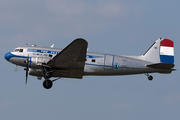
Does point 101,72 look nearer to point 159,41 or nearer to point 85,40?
point 85,40

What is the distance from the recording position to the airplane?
22391 millimetres

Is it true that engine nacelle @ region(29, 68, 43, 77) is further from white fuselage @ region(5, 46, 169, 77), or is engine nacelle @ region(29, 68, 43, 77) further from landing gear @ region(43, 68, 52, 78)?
landing gear @ region(43, 68, 52, 78)

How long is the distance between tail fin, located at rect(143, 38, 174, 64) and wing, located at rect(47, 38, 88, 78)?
6.63 metres

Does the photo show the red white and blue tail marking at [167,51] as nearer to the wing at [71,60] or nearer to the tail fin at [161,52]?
the tail fin at [161,52]

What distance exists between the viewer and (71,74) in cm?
2370

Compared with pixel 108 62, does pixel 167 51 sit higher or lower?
higher

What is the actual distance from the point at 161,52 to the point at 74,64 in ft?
28.2

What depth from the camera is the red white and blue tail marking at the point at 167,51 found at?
84.7ft

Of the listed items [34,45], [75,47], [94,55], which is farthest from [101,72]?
[34,45]

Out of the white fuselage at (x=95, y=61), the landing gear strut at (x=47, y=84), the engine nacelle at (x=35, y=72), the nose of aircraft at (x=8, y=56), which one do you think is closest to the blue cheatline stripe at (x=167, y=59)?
the white fuselage at (x=95, y=61)

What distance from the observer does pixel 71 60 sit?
22.0m

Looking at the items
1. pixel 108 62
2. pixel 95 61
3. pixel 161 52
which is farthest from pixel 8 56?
pixel 161 52

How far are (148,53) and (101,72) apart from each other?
507cm

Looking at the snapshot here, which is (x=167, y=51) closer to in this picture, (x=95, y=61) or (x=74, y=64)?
(x=95, y=61)
